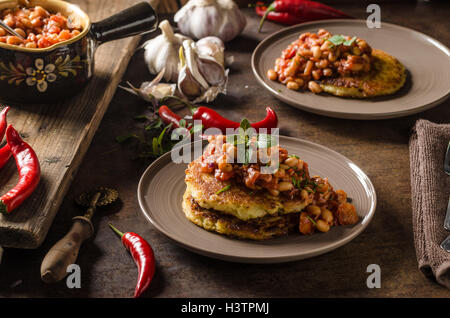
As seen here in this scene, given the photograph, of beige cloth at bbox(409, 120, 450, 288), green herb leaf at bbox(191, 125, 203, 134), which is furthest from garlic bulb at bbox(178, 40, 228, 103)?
beige cloth at bbox(409, 120, 450, 288)

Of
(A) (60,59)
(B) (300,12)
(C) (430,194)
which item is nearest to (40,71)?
(A) (60,59)

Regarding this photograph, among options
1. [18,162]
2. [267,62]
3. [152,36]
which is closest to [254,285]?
[18,162]

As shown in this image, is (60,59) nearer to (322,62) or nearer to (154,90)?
(154,90)

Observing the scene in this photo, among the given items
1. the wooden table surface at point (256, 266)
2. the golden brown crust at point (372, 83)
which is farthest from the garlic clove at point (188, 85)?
the golden brown crust at point (372, 83)

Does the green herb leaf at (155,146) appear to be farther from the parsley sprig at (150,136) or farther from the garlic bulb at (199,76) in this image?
the garlic bulb at (199,76)

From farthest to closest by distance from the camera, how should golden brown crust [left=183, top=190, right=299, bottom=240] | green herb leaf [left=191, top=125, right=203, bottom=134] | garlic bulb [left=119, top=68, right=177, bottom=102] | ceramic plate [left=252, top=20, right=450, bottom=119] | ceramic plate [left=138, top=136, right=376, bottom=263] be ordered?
garlic bulb [left=119, top=68, right=177, bottom=102] → ceramic plate [left=252, top=20, right=450, bottom=119] → green herb leaf [left=191, top=125, right=203, bottom=134] → golden brown crust [left=183, top=190, right=299, bottom=240] → ceramic plate [left=138, top=136, right=376, bottom=263]

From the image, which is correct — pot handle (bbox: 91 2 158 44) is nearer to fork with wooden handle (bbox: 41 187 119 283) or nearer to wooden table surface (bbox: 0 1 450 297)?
wooden table surface (bbox: 0 1 450 297)

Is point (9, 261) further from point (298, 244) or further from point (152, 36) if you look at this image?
point (152, 36)
